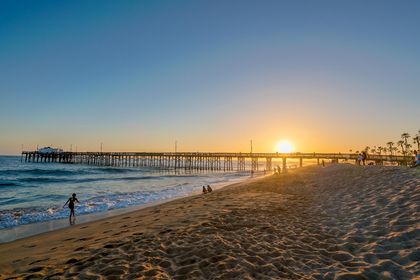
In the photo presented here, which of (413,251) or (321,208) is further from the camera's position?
(321,208)

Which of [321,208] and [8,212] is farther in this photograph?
[8,212]

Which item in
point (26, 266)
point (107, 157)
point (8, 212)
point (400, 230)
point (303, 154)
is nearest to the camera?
point (26, 266)

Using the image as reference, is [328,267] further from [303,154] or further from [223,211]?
[303,154]

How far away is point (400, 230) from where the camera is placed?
633cm

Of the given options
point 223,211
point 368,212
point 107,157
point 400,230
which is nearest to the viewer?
point 400,230

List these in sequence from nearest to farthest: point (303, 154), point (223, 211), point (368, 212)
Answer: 1. point (368, 212)
2. point (223, 211)
3. point (303, 154)

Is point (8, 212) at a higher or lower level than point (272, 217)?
lower

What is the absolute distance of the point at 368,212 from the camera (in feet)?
27.1

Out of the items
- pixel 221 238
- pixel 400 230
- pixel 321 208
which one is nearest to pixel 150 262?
pixel 221 238

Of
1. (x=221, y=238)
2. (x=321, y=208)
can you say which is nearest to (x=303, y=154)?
(x=321, y=208)

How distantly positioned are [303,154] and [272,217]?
58.2 m

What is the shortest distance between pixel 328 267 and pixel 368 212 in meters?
4.07

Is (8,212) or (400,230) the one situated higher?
→ (400,230)

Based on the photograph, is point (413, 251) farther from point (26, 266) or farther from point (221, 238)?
point (26, 266)
